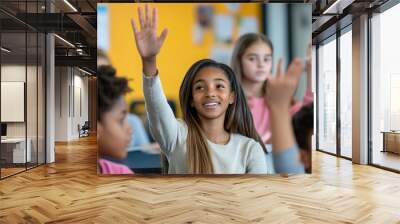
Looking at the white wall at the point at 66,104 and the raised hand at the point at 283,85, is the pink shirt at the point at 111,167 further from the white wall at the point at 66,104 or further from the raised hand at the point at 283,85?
the white wall at the point at 66,104

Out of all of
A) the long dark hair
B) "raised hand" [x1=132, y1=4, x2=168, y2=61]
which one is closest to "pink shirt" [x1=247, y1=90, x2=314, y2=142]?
the long dark hair

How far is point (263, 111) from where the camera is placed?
20.4 ft

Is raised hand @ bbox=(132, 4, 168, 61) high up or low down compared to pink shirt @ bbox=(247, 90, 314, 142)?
up

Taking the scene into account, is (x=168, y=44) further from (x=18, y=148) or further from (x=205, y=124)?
(x=18, y=148)

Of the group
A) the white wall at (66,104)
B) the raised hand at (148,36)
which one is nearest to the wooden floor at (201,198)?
the raised hand at (148,36)

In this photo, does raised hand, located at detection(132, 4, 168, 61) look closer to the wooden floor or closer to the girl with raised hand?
the girl with raised hand

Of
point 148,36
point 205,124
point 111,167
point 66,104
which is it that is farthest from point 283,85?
point 66,104

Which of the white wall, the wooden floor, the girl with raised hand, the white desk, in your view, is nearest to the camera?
the wooden floor

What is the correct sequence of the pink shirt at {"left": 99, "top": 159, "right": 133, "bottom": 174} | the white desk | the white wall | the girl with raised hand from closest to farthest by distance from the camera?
the girl with raised hand → the pink shirt at {"left": 99, "top": 159, "right": 133, "bottom": 174} → the white desk → the white wall

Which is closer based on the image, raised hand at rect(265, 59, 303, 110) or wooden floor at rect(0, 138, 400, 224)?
wooden floor at rect(0, 138, 400, 224)

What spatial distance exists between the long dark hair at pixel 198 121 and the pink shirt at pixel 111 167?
3.54 feet

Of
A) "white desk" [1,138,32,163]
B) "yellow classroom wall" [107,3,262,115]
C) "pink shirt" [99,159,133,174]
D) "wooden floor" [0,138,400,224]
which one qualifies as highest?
"yellow classroom wall" [107,3,262,115]

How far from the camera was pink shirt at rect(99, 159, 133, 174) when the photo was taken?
631 centimetres

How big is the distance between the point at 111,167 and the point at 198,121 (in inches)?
62.8
